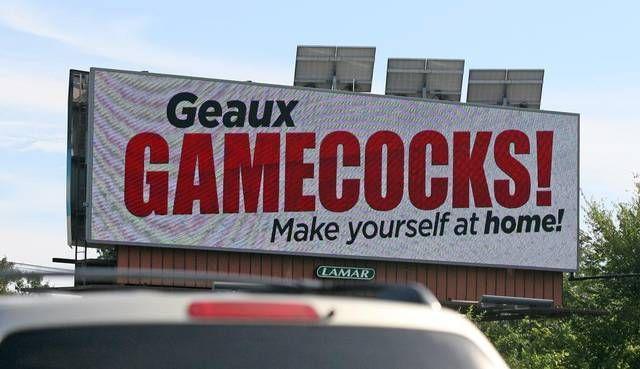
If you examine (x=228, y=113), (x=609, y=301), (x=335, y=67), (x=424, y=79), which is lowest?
(x=609, y=301)

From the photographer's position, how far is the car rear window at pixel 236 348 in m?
3.05

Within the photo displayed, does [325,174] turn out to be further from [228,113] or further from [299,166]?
[228,113]

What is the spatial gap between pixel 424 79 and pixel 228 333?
1703 inches

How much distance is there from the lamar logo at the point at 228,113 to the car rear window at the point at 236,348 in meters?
38.3

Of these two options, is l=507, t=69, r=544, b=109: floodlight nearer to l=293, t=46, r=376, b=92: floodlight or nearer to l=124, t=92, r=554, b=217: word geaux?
l=124, t=92, r=554, b=217: word geaux

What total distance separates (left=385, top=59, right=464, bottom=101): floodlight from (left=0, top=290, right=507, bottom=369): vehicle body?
4245 cm

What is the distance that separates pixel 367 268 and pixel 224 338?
3945cm

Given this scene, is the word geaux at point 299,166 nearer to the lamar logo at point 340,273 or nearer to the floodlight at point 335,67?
the lamar logo at point 340,273

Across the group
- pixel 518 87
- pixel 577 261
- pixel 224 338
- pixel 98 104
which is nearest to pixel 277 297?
pixel 224 338

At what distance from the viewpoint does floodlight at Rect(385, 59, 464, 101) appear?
1805 inches

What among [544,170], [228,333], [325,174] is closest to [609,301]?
[544,170]

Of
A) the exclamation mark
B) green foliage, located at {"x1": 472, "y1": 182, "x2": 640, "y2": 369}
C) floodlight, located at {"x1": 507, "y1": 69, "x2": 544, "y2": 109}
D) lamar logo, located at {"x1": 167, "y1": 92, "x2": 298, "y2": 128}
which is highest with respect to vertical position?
floodlight, located at {"x1": 507, "y1": 69, "x2": 544, "y2": 109}

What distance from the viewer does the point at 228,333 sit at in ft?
10.3

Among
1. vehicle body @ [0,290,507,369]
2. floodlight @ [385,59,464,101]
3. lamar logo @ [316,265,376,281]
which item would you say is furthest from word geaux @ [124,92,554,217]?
vehicle body @ [0,290,507,369]
